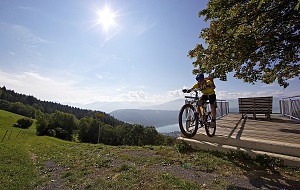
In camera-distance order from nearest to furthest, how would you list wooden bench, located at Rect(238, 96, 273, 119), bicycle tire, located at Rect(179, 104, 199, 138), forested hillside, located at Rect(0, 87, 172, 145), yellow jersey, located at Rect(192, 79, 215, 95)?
bicycle tire, located at Rect(179, 104, 199, 138)
yellow jersey, located at Rect(192, 79, 215, 95)
wooden bench, located at Rect(238, 96, 273, 119)
forested hillside, located at Rect(0, 87, 172, 145)

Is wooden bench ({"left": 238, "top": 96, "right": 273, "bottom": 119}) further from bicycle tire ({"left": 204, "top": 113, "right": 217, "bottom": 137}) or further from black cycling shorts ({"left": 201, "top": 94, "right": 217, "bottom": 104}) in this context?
black cycling shorts ({"left": 201, "top": 94, "right": 217, "bottom": 104})

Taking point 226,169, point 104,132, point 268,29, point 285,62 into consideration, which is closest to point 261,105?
point 285,62

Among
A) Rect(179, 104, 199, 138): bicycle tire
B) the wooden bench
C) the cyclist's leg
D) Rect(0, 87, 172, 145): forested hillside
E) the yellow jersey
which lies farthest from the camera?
Rect(0, 87, 172, 145): forested hillside

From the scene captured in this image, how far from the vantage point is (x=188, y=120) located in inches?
254

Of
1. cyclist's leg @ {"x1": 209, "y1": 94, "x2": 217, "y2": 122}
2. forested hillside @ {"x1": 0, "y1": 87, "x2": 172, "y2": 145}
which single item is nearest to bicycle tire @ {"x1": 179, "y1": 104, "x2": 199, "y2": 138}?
cyclist's leg @ {"x1": 209, "y1": 94, "x2": 217, "y2": 122}

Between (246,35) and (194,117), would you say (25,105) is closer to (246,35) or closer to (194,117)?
(194,117)

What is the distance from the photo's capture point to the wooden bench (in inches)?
488

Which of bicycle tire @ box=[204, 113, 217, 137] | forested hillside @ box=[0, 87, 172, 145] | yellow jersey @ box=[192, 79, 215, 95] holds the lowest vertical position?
forested hillside @ box=[0, 87, 172, 145]

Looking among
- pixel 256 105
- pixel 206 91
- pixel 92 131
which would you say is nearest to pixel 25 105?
pixel 92 131

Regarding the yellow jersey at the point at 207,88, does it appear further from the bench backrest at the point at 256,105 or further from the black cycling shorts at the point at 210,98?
the bench backrest at the point at 256,105

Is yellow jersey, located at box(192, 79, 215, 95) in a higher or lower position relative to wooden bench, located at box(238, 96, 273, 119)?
higher

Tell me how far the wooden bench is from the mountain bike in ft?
27.7

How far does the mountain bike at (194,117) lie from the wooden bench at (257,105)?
27.7ft

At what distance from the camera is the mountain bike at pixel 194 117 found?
6.24 meters
